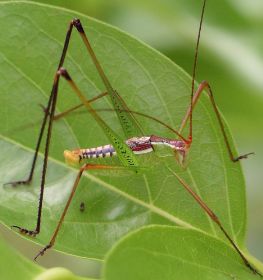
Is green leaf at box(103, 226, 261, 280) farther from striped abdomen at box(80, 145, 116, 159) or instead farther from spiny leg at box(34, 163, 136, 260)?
striped abdomen at box(80, 145, 116, 159)

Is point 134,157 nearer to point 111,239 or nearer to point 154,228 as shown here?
point 111,239

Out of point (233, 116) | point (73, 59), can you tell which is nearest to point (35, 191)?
point (73, 59)

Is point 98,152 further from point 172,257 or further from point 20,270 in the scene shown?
point 20,270

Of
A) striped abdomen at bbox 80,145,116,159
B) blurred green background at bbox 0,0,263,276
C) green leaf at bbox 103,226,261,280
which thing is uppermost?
blurred green background at bbox 0,0,263,276

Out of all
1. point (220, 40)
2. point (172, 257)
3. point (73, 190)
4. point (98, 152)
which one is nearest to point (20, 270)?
point (172, 257)

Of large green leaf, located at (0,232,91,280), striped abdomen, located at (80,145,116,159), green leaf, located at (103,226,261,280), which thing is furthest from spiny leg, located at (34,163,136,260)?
green leaf, located at (103,226,261,280)

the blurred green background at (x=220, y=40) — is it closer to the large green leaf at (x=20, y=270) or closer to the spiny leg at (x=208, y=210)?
the spiny leg at (x=208, y=210)

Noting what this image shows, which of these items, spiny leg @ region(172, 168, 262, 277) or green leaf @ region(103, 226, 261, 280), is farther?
spiny leg @ region(172, 168, 262, 277)
